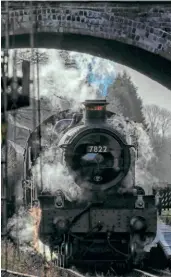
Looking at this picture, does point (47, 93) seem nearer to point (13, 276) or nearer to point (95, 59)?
point (95, 59)

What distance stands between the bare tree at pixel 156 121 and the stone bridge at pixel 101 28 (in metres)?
0.38

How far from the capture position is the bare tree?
6.39 m

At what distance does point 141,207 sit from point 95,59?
1.58m

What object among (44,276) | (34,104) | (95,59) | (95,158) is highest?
(95,59)

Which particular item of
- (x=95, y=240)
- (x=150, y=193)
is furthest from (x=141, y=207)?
(x=95, y=240)

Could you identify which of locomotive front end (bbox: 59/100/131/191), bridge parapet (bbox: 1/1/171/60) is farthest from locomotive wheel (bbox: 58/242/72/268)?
bridge parapet (bbox: 1/1/171/60)

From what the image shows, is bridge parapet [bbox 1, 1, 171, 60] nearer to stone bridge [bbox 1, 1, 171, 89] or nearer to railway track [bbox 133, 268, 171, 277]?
stone bridge [bbox 1, 1, 171, 89]

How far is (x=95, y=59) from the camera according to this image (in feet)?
21.3

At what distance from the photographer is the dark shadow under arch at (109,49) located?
6.43 metres

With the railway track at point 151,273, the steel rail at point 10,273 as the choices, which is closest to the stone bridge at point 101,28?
the railway track at point 151,273

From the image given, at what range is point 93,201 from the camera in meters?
6.36

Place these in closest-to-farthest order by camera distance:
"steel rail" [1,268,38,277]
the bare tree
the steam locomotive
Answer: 1. "steel rail" [1,268,38,277]
2. the steam locomotive
3. the bare tree

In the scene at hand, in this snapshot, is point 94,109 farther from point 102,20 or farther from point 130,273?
point 130,273

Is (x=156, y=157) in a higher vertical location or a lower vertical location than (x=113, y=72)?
lower
